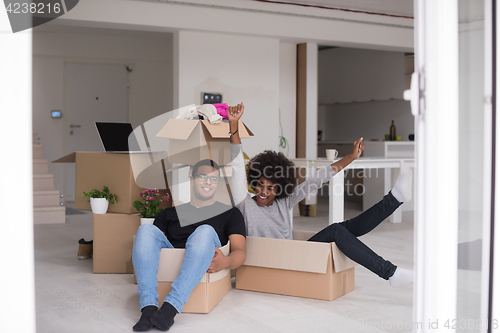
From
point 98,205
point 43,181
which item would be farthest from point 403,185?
point 43,181

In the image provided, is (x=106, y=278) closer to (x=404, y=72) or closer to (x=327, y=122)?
(x=404, y=72)

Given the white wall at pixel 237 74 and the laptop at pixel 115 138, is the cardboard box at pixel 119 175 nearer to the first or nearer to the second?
the laptop at pixel 115 138

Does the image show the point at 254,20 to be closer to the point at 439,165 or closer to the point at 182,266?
the point at 182,266

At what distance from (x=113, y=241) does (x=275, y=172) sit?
1.15 meters

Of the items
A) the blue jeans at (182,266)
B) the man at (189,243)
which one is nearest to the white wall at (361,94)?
the man at (189,243)

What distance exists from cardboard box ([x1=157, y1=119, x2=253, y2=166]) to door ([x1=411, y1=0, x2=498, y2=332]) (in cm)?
145

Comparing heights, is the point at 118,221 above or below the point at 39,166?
below

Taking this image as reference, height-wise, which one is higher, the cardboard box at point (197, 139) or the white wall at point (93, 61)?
the white wall at point (93, 61)

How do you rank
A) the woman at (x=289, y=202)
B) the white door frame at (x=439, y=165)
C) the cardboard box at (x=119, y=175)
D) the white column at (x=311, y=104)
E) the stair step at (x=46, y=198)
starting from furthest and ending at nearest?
the white column at (x=311, y=104), the stair step at (x=46, y=198), the cardboard box at (x=119, y=175), the woman at (x=289, y=202), the white door frame at (x=439, y=165)

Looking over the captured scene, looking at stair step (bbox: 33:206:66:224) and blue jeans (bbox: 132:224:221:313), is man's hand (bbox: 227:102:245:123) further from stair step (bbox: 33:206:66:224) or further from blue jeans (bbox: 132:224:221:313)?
stair step (bbox: 33:206:66:224)

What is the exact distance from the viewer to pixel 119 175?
10.1 feet

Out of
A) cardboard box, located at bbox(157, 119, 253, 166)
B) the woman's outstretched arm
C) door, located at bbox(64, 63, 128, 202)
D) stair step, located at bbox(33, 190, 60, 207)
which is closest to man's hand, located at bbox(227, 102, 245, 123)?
the woman's outstretched arm

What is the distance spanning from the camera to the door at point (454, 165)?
1198 mm

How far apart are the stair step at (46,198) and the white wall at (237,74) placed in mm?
1788
